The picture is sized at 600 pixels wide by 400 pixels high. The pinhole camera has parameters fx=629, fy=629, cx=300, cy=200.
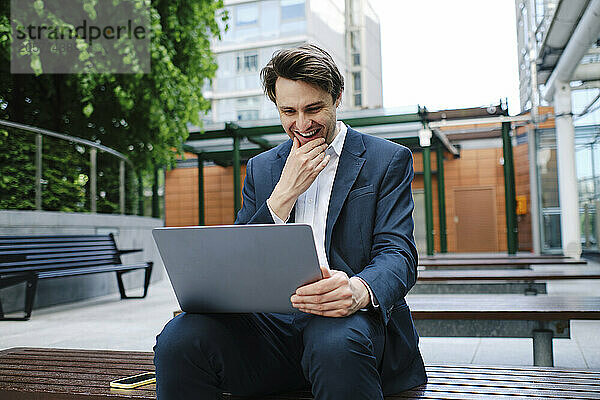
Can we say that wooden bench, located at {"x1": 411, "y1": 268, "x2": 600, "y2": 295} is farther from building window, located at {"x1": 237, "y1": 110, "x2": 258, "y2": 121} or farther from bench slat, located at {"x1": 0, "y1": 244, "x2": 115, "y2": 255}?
building window, located at {"x1": 237, "y1": 110, "x2": 258, "y2": 121}

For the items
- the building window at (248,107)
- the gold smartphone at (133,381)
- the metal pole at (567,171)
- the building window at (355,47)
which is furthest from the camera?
the building window at (355,47)

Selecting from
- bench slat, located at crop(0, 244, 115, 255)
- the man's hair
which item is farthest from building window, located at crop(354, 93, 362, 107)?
the man's hair

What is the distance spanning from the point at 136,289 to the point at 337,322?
26.3ft

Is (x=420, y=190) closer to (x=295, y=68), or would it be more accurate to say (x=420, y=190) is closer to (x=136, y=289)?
(x=136, y=289)

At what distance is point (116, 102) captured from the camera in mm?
9812

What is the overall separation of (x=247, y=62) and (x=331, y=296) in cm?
2826

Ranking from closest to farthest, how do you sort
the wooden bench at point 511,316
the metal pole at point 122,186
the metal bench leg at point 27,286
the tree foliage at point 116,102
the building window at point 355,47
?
the wooden bench at point 511,316 → the metal bench leg at point 27,286 → the tree foliage at point 116,102 → the metal pole at point 122,186 → the building window at point 355,47

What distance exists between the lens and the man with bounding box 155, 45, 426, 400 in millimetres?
1438

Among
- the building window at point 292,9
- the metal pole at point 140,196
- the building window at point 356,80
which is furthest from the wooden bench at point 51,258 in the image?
the building window at point 356,80

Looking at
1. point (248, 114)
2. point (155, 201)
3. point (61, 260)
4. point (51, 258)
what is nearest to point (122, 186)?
point (155, 201)

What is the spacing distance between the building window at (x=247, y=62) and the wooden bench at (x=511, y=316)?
84.4 ft

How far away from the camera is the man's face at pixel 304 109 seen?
176 cm

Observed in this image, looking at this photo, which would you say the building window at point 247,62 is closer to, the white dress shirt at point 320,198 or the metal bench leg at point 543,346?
the metal bench leg at point 543,346

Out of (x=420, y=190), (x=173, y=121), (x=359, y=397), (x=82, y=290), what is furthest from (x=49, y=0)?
(x=420, y=190)
